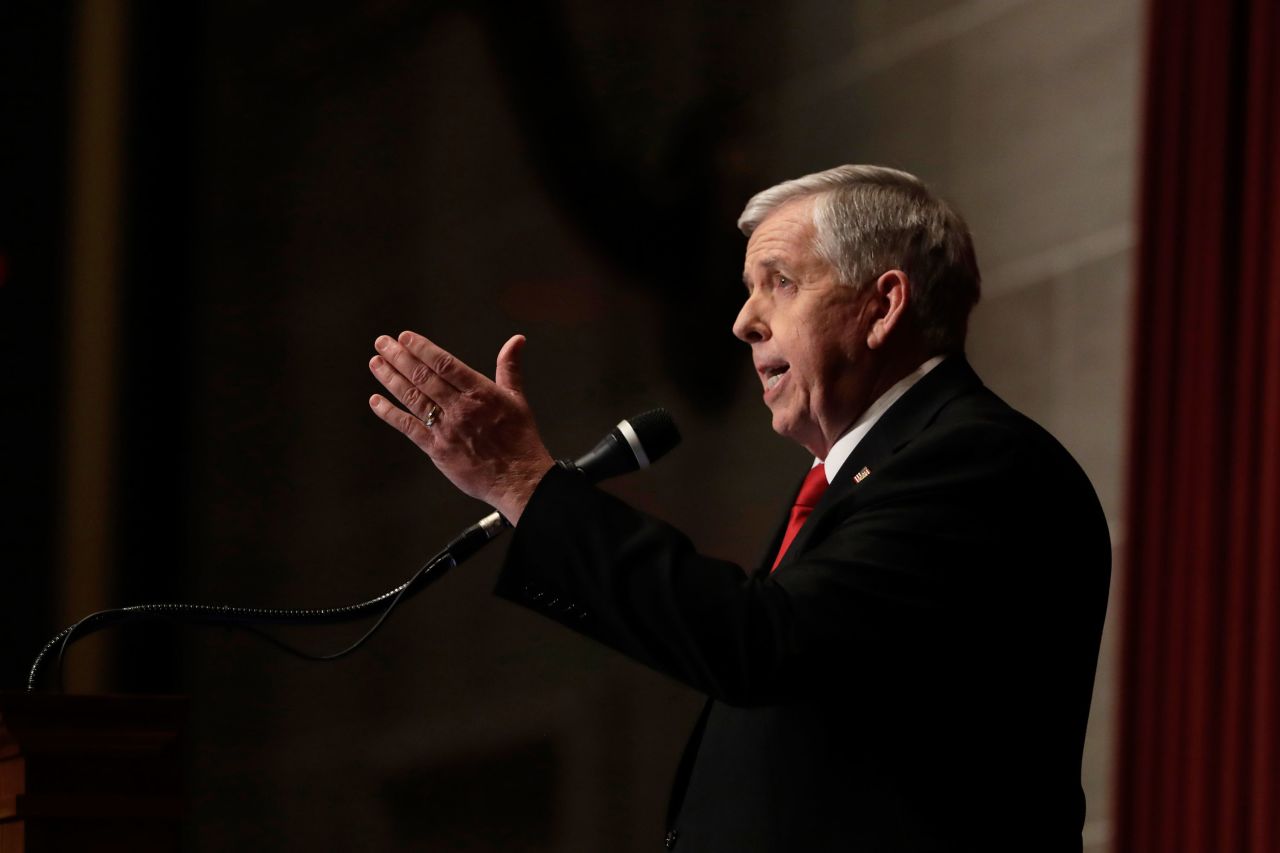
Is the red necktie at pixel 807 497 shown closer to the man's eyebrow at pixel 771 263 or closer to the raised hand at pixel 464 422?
the man's eyebrow at pixel 771 263

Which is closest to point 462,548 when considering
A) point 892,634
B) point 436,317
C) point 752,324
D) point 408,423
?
point 408,423

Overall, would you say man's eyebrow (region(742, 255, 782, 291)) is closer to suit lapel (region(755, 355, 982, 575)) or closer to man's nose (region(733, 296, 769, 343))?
man's nose (region(733, 296, 769, 343))

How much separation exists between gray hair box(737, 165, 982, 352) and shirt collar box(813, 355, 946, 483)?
0.04 metres

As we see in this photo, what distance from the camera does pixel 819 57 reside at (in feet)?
15.2

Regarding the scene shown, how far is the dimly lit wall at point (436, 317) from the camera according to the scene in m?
4.70

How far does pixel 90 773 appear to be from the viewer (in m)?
1.69

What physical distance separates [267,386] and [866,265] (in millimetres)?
3498

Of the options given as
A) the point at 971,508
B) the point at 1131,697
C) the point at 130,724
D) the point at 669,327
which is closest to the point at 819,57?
the point at 669,327

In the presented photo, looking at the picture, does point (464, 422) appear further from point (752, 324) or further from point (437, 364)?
point (752, 324)

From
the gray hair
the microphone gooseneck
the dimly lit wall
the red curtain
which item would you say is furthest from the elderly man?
the dimly lit wall

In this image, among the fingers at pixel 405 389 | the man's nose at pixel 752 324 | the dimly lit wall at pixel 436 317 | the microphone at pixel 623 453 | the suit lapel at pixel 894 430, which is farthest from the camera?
the dimly lit wall at pixel 436 317

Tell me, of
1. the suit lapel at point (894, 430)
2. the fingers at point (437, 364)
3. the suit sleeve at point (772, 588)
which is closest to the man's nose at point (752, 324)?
the suit lapel at point (894, 430)

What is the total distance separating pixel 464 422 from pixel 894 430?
57 cm

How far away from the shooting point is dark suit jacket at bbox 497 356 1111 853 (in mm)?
1710
